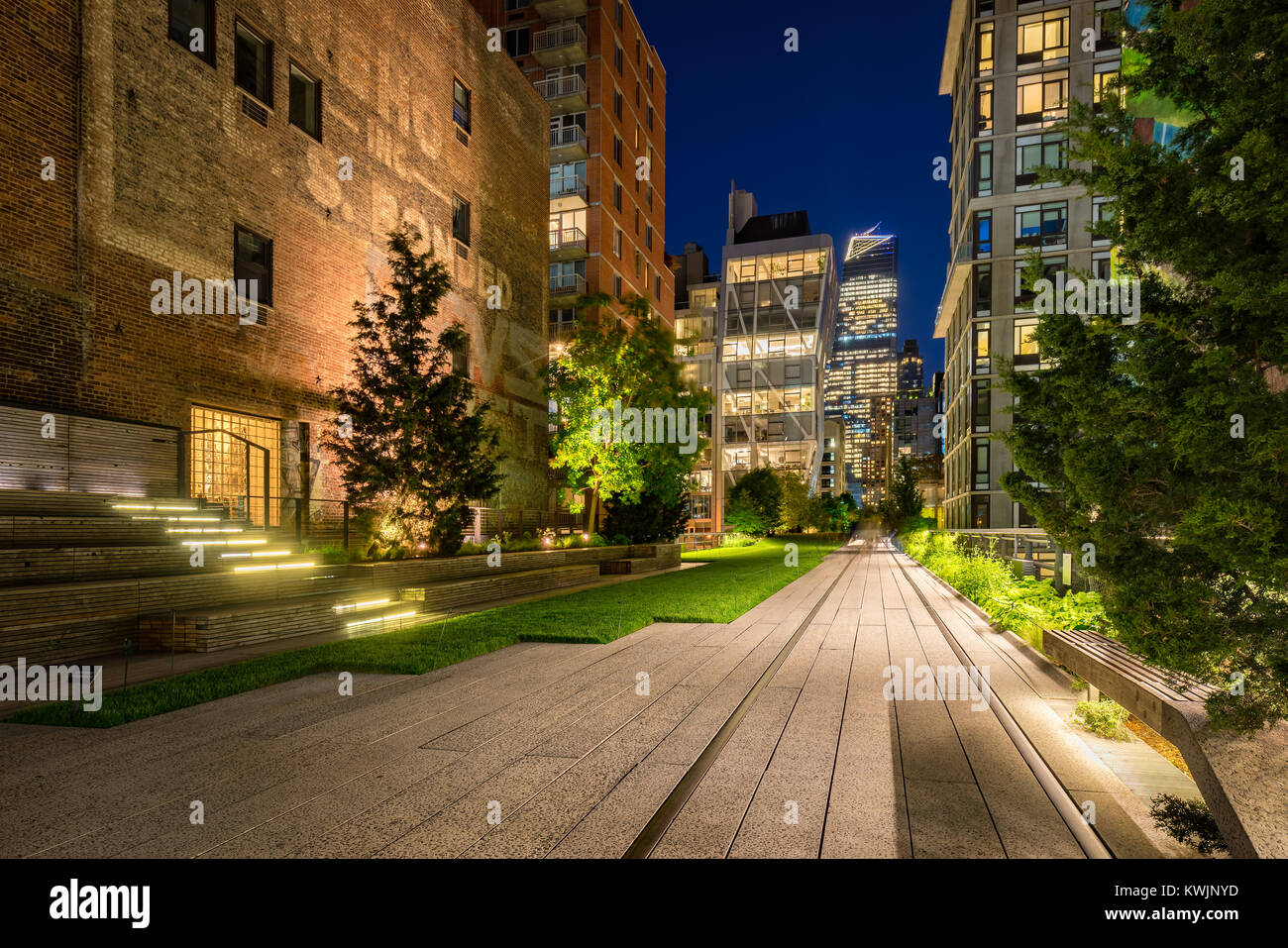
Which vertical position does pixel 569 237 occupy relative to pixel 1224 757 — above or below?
above

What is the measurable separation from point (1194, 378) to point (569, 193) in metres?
41.7

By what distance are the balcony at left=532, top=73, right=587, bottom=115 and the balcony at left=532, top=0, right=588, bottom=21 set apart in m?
3.80

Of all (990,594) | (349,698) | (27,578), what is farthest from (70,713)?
(990,594)

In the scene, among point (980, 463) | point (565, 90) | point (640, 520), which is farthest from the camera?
point (980, 463)

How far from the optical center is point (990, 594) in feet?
40.4

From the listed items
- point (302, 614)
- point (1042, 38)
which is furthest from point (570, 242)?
point (302, 614)

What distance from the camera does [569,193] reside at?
41.3 metres

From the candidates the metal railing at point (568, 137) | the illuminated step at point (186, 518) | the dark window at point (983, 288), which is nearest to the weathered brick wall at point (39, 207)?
the illuminated step at point (186, 518)

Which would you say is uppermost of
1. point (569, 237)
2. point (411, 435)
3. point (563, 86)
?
point (563, 86)

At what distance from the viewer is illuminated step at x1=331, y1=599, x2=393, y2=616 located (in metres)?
11.2

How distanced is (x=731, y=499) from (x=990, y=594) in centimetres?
4100

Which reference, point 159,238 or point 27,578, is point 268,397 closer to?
point 159,238

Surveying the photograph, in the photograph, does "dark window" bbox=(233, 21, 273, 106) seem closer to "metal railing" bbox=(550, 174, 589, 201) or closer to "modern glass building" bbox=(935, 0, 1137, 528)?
"metal railing" bbox=(550, 174, 589, 201)

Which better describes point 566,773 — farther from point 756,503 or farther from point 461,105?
point 756,503
